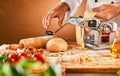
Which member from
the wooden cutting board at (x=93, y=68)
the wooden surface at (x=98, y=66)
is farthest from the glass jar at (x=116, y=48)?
the wooden cutting board at (x=93, y=68)

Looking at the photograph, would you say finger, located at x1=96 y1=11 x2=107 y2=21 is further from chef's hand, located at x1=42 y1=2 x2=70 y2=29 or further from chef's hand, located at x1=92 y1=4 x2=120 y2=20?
chef's hand, located at x1=42 y1=2 x2=70 y2=29

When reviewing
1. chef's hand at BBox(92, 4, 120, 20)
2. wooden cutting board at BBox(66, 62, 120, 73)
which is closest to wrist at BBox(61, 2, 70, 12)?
chef's hand at BBox(92, 4, 120, 20)

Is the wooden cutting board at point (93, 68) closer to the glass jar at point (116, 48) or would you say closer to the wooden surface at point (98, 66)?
the wooden surface at point (98, 66)

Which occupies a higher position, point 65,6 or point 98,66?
point 65,6

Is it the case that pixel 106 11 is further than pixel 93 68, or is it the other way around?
pixel 106 11

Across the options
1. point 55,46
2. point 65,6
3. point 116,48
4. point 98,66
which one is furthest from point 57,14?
point 98,66

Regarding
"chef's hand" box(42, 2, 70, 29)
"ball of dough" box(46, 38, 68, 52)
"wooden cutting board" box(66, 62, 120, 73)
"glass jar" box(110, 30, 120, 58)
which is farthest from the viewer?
"chef's hand" box(42, 2, 70, 29)

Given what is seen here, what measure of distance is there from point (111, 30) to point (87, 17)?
0.14 meters

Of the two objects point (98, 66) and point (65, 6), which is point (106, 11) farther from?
point (98, 66)

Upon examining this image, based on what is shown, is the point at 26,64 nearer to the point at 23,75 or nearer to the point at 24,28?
the point at 23,75

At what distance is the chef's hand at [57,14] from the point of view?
58.7 inches

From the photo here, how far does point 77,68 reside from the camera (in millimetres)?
1003

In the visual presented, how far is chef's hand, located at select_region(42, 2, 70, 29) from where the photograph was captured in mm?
1491

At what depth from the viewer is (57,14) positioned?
5.01 feet
